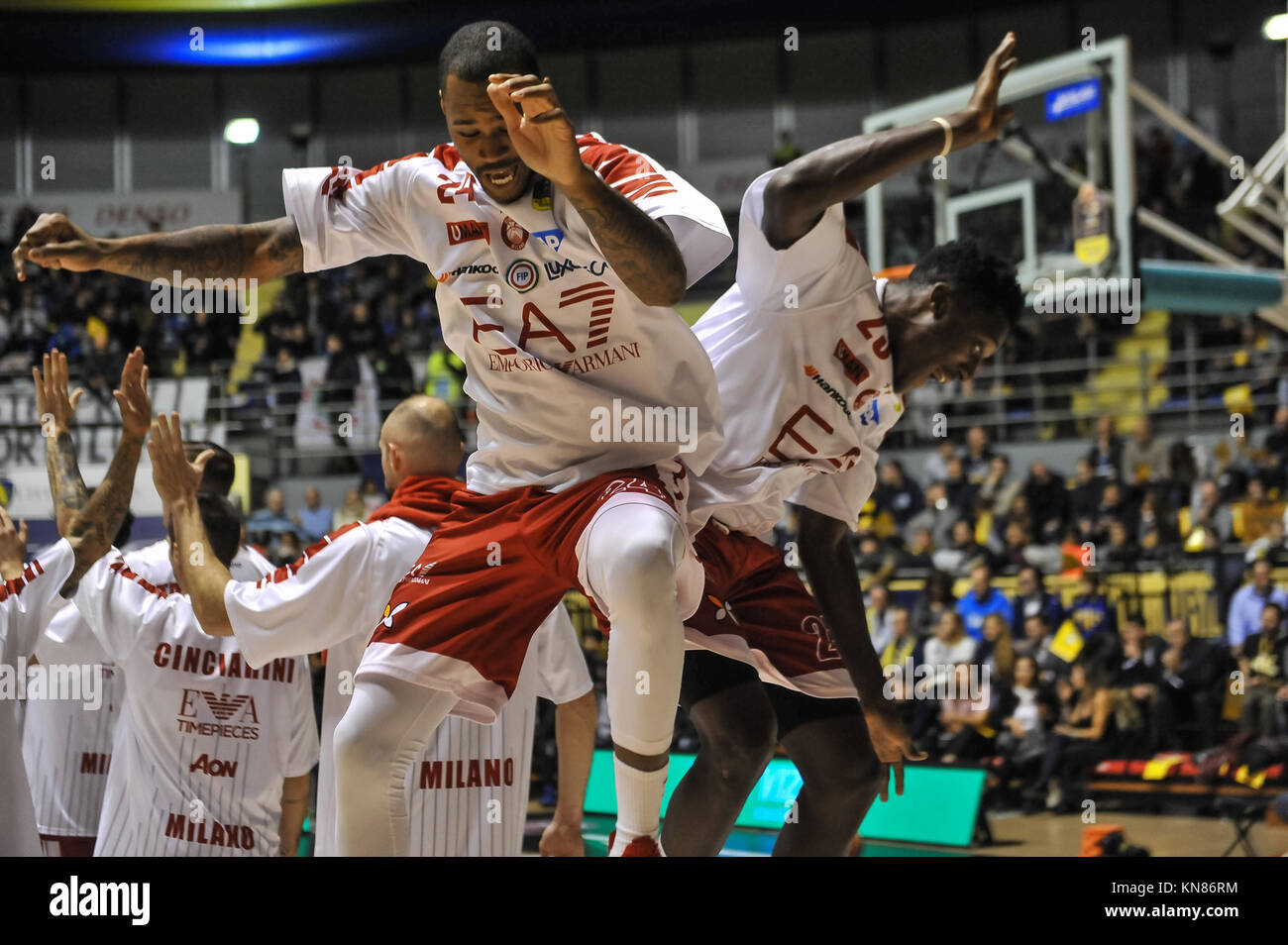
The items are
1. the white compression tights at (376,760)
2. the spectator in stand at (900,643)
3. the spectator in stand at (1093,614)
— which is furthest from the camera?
the spectator in stand at (900,643)

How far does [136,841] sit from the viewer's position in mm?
3938

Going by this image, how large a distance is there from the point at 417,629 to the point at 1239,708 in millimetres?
8494

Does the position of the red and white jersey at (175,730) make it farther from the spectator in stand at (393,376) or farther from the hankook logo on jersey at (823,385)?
the spectator in stand at (393,376)

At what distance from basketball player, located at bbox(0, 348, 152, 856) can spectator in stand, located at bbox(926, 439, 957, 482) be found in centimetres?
1102

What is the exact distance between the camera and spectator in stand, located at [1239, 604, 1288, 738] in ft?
30.5

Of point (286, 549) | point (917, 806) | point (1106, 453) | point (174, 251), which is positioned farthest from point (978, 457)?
point (174, 251)

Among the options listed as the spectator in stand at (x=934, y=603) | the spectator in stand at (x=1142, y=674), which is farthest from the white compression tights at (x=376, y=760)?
the spectator in stand at (x=934, y=603)

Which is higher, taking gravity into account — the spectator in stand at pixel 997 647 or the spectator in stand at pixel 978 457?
the spectator in stand at pixel 978 457

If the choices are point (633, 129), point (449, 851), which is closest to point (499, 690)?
point (449, 851)

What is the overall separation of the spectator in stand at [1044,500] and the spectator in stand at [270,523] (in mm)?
7158

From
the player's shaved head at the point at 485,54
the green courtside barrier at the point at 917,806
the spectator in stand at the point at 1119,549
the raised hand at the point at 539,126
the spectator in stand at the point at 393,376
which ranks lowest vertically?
the green courtside barrier at the point at 917,806

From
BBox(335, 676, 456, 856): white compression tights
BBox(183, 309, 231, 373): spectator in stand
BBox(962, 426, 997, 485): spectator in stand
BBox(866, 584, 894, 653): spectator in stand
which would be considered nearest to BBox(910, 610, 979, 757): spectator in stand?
BBox(866, 584, 894, 653): spectator in stand

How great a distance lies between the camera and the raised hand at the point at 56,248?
2930 mm
